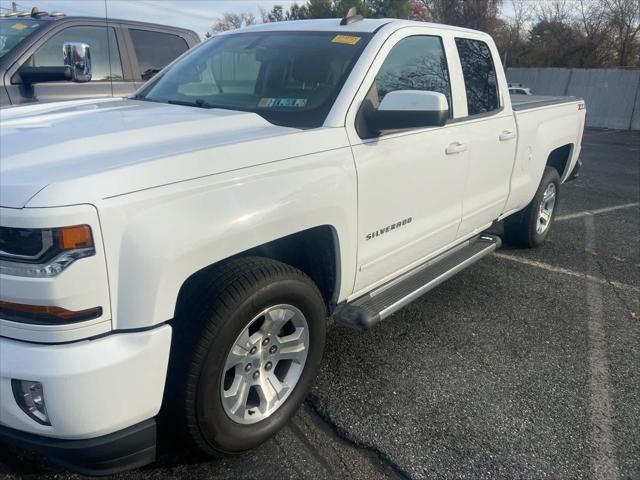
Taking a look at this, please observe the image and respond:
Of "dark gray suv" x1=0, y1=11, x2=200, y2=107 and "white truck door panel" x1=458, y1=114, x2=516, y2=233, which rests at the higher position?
"dark gray suv" x1=0, y1=11, x2=200, y2=107

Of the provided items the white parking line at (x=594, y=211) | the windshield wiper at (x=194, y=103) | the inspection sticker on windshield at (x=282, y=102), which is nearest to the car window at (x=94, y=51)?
the windshield wiper at (x=194, y=103)

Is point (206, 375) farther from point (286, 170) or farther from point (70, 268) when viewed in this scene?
point (286, 170)

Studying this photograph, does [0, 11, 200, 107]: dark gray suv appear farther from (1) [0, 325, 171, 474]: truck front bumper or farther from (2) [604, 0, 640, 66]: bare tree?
(2) [604, 0, 640, 66]: bare tree

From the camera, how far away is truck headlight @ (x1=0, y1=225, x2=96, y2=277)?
1783 millimetres

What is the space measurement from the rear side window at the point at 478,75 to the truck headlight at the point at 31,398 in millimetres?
3121

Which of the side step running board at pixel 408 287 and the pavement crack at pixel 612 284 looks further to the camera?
the pavement crack at pixel 612 284

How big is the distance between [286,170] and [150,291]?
2.62ft

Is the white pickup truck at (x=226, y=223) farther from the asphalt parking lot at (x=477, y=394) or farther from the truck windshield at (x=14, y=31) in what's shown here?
the truck windshield at (x=14, y=31)

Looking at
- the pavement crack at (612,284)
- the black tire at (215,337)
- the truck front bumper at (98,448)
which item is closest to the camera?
the truck front bumper at (98,448)

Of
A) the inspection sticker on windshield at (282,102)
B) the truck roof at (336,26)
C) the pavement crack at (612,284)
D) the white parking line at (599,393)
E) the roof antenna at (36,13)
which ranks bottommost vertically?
the pavement crack at (612,284)

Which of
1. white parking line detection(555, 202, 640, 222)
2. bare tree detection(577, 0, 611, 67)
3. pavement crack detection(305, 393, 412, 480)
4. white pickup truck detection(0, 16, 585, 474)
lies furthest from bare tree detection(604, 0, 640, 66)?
pavement crack detection(305, 393, 412, 480)

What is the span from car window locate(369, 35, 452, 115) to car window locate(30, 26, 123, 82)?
11.9ft

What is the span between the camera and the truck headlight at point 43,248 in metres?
1.78

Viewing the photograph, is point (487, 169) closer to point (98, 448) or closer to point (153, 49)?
point (98, 448)
